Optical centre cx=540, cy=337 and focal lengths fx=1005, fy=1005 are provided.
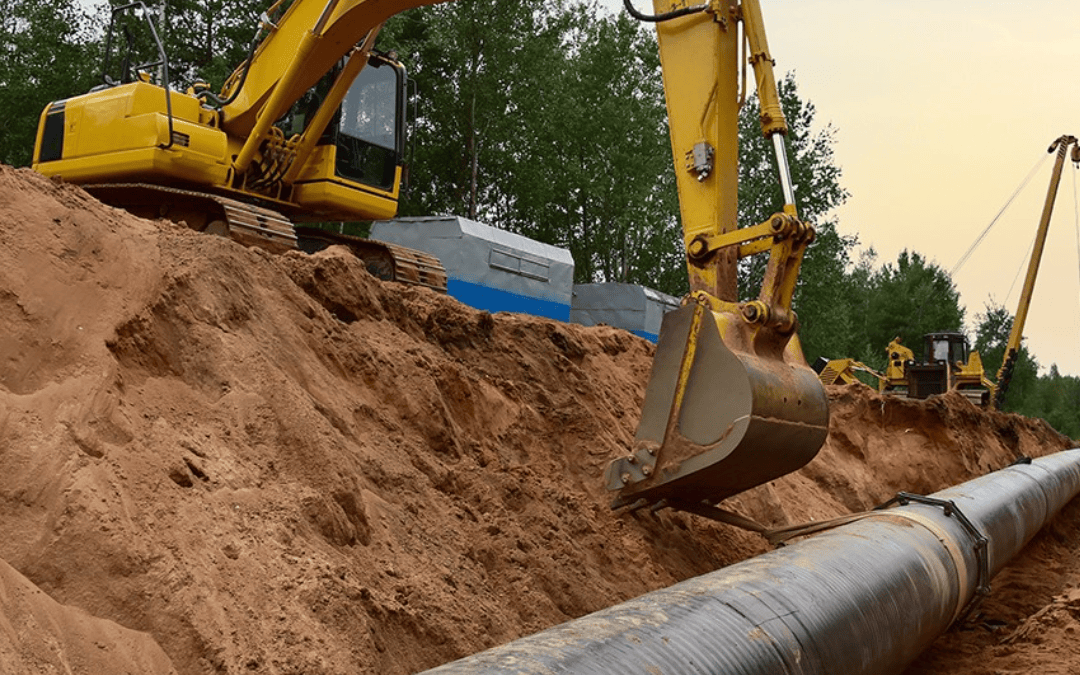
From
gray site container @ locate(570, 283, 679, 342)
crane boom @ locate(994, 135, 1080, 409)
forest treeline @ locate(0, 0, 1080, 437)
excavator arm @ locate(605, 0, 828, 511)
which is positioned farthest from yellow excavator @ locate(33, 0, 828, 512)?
crane boom @ locate(994, 135, 1080, 409)

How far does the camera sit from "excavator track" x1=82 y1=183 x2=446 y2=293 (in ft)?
30.2

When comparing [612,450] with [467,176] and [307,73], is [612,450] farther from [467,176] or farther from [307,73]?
[467,176]

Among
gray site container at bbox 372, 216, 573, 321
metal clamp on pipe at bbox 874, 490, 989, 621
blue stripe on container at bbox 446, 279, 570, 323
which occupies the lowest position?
metal clamp on pipe at bbox 874, 490, 989, 621

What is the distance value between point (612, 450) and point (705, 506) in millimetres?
921

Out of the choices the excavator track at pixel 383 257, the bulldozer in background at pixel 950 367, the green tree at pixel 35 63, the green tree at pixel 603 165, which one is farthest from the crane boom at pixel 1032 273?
the green tree at pixel 35 63

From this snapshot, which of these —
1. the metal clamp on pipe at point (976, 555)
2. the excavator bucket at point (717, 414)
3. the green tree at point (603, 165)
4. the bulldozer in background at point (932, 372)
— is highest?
the green tree at point (603, 165)

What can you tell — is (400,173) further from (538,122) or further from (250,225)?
(538,122)

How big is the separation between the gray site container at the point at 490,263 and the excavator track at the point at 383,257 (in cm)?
783

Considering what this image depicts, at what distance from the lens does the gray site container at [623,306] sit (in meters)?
24.0

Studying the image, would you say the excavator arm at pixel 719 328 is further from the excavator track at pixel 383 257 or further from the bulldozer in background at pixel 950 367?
the bulldozer in background at pixel 950 367

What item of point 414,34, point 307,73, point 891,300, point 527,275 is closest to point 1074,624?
point 307,73

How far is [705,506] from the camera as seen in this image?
679 cm

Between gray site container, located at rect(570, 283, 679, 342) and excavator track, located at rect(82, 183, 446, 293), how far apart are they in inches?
519

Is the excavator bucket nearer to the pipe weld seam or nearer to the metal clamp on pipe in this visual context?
the pipe weld seam
